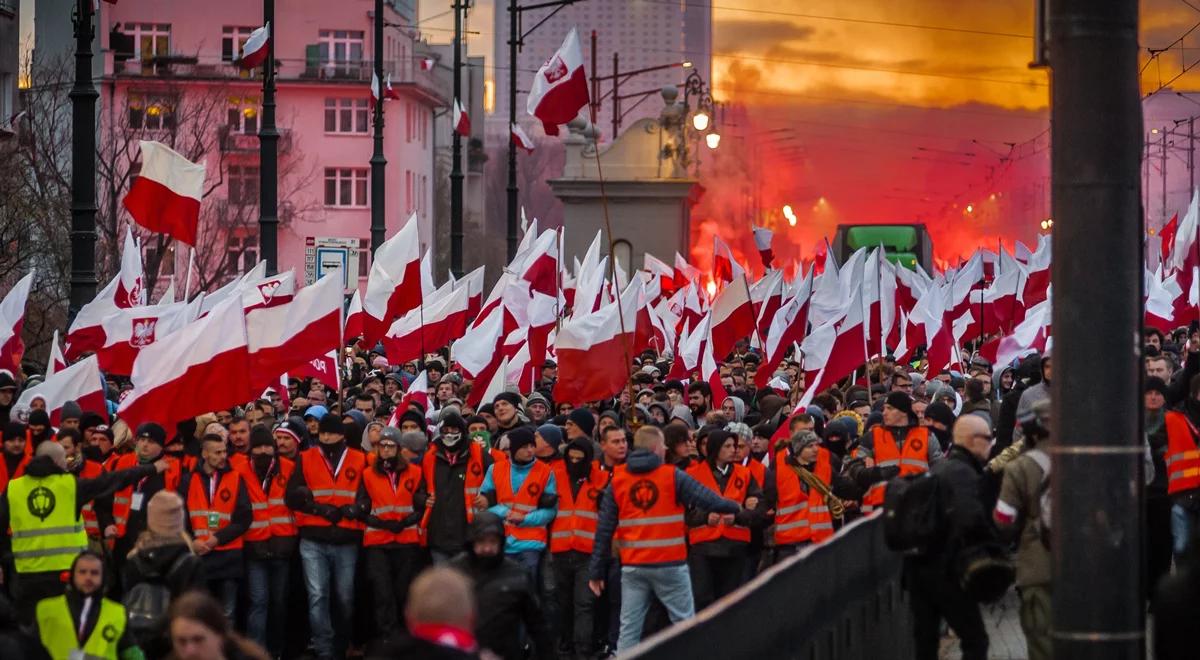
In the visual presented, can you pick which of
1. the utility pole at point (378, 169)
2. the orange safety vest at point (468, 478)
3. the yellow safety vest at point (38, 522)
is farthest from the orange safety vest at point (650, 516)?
the utility pole at point (378, 169)

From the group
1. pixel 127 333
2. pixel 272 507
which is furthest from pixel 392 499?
pixel 127 333


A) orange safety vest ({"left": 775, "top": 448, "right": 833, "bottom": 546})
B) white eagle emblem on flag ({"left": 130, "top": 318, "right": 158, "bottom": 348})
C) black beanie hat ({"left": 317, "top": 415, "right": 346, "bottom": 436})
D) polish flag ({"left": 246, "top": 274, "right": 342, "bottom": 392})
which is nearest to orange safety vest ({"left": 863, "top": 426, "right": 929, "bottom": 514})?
orange safety vest ({"left": 775, "top": 448, "right": 833, "bottom": 546})

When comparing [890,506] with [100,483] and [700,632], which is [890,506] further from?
[100,483]

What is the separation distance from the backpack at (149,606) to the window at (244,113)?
56.1 metres

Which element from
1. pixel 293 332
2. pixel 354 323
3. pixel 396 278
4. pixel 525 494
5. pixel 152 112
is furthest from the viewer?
pixel 152 112

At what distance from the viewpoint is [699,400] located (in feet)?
65.9

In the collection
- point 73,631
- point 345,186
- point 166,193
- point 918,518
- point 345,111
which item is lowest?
point 73,631

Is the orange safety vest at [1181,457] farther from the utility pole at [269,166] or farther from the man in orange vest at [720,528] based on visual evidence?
the utility pole at [269,166]

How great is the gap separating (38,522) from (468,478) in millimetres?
3144

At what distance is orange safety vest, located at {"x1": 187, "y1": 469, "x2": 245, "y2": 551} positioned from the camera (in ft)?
46.2

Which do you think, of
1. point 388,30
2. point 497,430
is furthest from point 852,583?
point 388,30

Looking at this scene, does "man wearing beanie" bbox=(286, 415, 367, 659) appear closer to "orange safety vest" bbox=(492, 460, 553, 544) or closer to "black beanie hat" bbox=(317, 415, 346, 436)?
"black beanie hat" bbox=(317, 415, 346, 436)

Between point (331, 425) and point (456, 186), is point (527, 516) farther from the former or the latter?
point (456, 186)

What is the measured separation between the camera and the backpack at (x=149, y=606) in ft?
33.8
